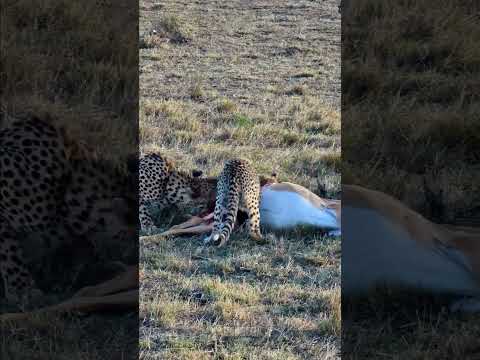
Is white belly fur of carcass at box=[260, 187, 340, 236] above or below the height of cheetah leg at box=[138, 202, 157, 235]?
above

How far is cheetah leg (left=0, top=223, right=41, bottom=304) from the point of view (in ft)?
9.73

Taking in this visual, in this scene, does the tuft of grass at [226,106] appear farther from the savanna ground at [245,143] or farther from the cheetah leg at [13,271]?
the cheetah leg at [13,271]

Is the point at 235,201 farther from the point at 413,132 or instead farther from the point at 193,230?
the point at 413,132

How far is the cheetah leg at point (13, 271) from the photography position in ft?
9.73

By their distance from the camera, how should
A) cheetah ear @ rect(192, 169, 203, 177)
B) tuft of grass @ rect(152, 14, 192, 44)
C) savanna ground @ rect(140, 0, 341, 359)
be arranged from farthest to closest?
cheetah ear @ rect(192, 169, 203, 177), tuft of grass @ rect(152, 14, 192, 44), savanna ground @ rect(140, 0, 341, 359)

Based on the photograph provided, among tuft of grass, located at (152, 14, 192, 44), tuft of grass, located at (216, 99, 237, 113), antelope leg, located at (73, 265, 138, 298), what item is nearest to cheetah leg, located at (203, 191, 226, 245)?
antelope leg, located at (73, 265, 138, 298)

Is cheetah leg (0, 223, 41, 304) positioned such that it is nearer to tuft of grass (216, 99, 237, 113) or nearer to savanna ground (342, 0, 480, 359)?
tuft of grass (216, 99, 237, 113)

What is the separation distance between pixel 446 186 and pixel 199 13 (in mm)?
1415

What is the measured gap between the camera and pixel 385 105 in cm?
460

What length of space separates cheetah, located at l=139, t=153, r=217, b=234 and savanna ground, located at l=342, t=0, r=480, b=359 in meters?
0.47

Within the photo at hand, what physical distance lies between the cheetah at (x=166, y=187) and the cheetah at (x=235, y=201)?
0.14 meters

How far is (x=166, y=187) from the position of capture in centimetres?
330

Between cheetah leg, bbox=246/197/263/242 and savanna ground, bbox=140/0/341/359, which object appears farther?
cheetah leg, bbox=246/197/263/242

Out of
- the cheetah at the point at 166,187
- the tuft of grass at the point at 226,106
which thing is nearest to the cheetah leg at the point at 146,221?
the cheetah at the point at 166,187
